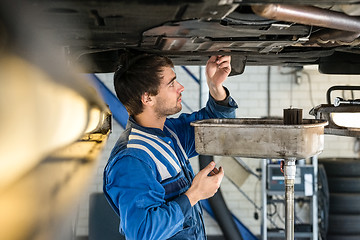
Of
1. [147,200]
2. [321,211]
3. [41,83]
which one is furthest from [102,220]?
[41,83]

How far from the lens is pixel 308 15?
73cm

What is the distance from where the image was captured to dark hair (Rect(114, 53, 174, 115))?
1.33 meters

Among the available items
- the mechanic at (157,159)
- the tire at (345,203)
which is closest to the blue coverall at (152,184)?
the mechanic at (157,159)

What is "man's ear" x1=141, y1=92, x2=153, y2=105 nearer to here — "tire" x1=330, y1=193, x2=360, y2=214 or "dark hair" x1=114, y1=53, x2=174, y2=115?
"dark hair" x1=114, y1=53, x2=174, y2=115

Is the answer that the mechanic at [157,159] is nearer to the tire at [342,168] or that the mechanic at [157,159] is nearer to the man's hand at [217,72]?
the man's hand at [217,72]

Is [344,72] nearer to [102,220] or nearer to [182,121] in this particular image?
[182,121]

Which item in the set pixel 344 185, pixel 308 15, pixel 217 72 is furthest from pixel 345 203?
pixel 308 15

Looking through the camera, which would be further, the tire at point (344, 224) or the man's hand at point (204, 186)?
the tire at point (344, 224)

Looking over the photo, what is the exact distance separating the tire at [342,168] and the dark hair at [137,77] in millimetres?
2782

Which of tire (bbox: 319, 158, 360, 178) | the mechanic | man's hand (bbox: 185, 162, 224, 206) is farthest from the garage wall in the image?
man's hand (bbox: 185, 162, 224, 206)

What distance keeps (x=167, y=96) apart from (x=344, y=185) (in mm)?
2773

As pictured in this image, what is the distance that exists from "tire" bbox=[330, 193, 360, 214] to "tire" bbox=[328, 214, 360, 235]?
41mm

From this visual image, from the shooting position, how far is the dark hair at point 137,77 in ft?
4.36

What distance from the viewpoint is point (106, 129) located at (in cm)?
143
